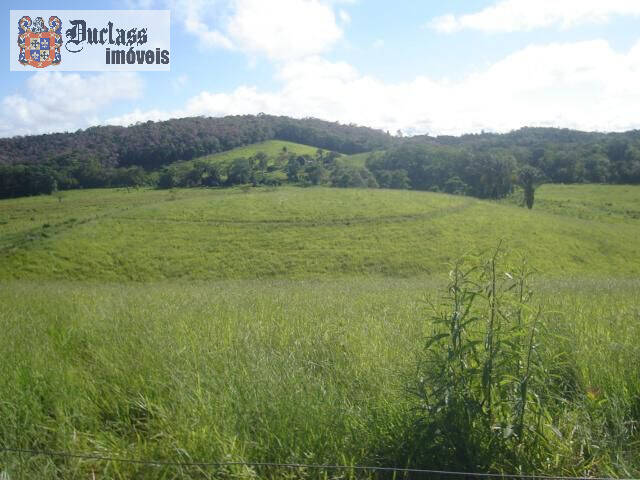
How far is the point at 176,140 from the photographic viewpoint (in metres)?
121

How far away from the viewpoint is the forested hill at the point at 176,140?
103 m

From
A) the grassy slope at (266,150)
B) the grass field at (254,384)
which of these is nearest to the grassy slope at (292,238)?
the grass field at (254,384)

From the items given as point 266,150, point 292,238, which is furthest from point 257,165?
point 292,238

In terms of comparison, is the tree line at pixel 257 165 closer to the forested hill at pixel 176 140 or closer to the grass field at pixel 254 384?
the forested hill at pixel 176 140

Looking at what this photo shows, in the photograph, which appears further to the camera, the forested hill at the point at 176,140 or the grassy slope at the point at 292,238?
the forested hill at the point at 176,140

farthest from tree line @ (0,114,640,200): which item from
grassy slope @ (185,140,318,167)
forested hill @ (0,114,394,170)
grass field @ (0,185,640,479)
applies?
grass field @ (0,185,640,479)

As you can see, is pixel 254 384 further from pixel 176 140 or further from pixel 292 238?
pixel 176 140

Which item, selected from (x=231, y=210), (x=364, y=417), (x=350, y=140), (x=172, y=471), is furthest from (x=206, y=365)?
(x=350, y=140)

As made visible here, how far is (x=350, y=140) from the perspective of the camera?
150000 mm

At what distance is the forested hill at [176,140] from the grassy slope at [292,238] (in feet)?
142

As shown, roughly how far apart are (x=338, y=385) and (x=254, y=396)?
897mm

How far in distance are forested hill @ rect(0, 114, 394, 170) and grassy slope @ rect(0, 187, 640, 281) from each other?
43.2m

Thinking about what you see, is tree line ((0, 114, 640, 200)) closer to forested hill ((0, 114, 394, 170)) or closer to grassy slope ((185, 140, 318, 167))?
forested hill ((0, 114, 394, 170))

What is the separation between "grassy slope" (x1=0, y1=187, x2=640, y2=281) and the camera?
4109 cm
